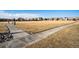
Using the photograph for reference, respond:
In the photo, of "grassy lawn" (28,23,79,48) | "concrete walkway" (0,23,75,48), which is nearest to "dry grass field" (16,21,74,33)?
"concrete walkway" (0,23,75,48)

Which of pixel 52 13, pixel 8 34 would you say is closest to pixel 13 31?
pixel 8 34

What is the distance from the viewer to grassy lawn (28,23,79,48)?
3949 millimetres

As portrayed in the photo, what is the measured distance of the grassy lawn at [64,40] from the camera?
13.0ft

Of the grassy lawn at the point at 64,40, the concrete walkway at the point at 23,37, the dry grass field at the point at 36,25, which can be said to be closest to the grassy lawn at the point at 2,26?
the concrete walkway at the point at 23,37

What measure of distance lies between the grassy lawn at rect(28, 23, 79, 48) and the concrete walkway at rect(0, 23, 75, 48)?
7cm

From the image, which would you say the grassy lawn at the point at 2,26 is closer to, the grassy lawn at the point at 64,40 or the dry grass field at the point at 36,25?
the dry grass field at the point at 36,25

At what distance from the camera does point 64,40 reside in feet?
13.0

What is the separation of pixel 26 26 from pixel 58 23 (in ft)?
1.61

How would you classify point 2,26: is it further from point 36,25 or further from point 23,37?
point 36,25

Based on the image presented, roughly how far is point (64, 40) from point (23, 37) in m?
0.62

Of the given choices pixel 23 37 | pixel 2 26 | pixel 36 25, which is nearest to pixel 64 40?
pixel 36 25

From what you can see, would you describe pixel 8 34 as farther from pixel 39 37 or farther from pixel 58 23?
pixel 58 23
